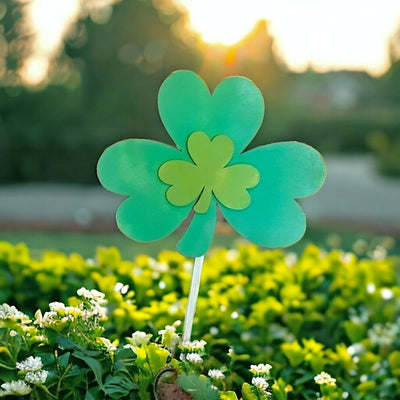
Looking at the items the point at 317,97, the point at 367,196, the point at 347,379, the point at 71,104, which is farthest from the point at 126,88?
the point at 317,97

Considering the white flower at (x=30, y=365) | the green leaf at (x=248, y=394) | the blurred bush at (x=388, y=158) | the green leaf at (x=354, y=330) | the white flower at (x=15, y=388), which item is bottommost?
the white flower at (x=15, y=388)

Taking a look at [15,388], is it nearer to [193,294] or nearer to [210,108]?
[193,294]

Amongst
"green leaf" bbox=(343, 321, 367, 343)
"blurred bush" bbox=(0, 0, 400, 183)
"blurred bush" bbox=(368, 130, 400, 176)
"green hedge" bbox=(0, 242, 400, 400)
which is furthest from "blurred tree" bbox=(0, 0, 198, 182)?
"green leaf" bbox=(343, 321, 367, 343)

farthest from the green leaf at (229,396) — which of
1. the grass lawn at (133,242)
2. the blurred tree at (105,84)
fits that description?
the blurred tree at (105,84)

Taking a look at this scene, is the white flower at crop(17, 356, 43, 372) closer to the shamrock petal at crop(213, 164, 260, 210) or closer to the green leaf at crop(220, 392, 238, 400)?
the green leaf at crop(220, 392, 238, 400)

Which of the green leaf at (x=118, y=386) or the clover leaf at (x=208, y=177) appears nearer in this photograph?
the green leaf at (x=118, y=386)

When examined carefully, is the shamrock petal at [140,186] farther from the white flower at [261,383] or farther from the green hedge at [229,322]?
the white flower at [261,383]

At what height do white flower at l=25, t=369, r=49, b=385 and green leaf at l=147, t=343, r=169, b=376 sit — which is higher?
green leaf at l=147, t=343, r=169, b=376
